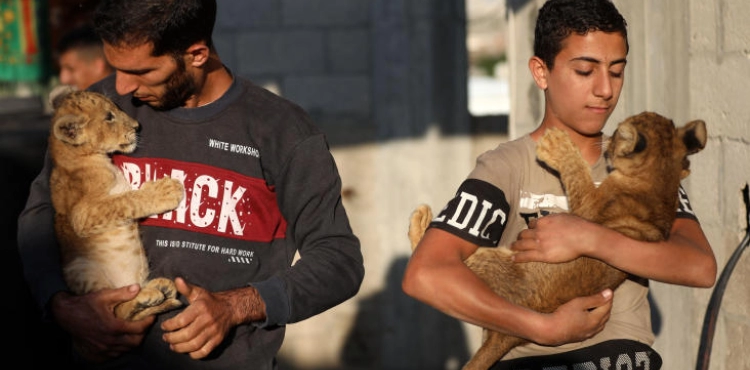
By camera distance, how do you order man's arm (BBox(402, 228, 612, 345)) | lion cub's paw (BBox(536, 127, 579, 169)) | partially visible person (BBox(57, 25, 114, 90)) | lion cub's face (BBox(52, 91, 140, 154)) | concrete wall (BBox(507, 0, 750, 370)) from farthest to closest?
partially visible person (BBox(57, 25, 114, 90))
concrete wall (BBox(507, 0, 750, 370))
lion cub's face (BBox(52, 91, 140, 154))
lion cub's paw (BBox(536, 127, 579, 169))
man's arm (BBox(402, 228, 612, 345))

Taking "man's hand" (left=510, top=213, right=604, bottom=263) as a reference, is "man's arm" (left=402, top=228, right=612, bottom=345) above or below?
below

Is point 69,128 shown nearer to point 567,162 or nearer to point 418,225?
point 418,225

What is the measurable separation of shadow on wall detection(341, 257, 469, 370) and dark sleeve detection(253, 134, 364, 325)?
398 cm

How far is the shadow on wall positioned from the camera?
738 cm

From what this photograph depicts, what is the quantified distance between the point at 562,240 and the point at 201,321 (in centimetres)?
101

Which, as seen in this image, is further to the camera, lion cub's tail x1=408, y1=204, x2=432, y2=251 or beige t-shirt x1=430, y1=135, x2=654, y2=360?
lion cub's tail x1=408, y1=204, x2=432, y2=251

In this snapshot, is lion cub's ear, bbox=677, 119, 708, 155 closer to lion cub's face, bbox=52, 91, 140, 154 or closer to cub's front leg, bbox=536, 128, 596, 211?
cub's front leg, bbox=536, 128, 596, 211

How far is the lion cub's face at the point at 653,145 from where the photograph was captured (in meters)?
3.23

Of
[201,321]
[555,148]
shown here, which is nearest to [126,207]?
[201,321]

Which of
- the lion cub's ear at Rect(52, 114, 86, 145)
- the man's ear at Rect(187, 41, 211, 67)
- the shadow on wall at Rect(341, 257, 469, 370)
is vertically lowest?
the shadow on wall at Rect(341, 257, 469, 370)

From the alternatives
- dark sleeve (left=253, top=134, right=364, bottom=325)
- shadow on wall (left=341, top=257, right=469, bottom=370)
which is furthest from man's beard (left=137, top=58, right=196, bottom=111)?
shadow on wall (left=341, top=257, right=469, bottom=370)

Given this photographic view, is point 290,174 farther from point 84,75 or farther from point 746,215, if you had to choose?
A: point 84,75

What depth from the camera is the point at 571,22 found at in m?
3.16

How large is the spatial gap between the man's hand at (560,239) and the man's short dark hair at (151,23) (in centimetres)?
118
